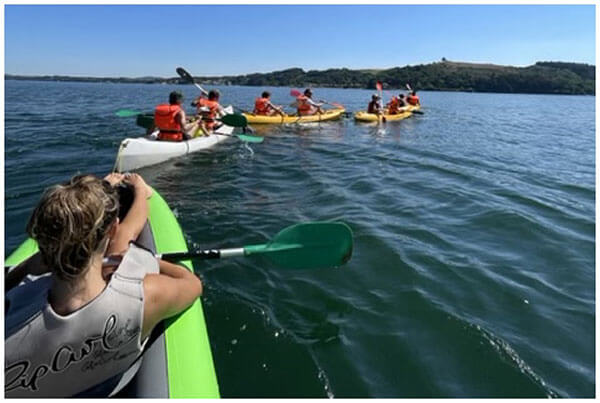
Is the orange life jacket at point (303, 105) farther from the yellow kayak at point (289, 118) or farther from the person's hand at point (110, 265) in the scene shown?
the person's hand at point (110, 265)

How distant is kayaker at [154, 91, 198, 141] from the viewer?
346 inches

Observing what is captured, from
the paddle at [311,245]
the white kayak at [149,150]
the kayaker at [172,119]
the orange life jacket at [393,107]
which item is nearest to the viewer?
the paddle at [311,245]

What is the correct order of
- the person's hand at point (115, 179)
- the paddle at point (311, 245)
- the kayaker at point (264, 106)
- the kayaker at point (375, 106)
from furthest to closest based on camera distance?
the kayaker at point (375, 106) → the kayaker at point (264, 106) → the paddle at point (311, 245) → the person's hand at point (115, 179)

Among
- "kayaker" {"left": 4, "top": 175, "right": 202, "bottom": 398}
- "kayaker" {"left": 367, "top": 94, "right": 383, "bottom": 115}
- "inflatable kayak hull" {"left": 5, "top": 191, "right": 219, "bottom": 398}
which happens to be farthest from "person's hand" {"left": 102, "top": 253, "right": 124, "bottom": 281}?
"kayaker" {"left": 367, "top": 94, "right": 383, "bottom": 115}

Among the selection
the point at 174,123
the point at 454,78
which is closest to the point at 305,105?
the point at 174,123

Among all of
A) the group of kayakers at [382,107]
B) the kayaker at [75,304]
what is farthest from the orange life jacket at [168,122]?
the group of kayakers at [382,107]

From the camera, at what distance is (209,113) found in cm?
1141

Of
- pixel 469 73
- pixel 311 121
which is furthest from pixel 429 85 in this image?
pixel 311 121

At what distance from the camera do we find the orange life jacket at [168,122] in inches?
348

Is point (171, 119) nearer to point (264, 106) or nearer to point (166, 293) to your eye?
point (264, 106)

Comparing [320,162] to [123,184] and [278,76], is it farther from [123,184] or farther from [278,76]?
[278,76]

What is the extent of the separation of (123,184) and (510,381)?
3235 mm

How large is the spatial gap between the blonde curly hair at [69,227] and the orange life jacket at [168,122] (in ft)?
24.9

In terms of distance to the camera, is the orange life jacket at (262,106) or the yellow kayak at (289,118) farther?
the orange life jacket at (262,106)
